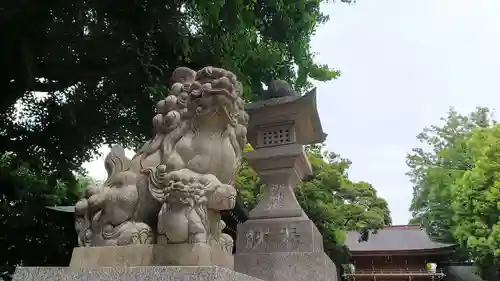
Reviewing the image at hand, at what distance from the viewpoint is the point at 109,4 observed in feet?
19.7

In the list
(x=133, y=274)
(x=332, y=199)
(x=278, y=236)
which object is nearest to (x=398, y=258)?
(x=332, y=199)

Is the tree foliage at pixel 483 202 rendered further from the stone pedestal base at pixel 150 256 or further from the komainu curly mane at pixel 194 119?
the stone pedestal base at pixel 150 256

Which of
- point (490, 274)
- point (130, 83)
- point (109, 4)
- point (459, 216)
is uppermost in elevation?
point (109, 4)

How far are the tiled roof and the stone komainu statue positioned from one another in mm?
20771

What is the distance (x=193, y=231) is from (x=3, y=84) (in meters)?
6.18

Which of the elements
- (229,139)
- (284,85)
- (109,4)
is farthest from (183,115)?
(109,4)

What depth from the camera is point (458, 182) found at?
A: 16.4 m

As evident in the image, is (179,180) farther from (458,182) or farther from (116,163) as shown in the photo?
(458,182)

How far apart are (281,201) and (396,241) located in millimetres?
20218

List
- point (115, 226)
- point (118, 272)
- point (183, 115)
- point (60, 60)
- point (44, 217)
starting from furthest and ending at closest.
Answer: point (44, 217) < point (60, 60) < point (183, 115) < point (115, 226) < point (118, 272)

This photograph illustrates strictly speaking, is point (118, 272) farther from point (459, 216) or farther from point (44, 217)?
point (459, 216)

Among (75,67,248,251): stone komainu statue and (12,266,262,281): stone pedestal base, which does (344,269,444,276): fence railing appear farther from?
(12,266,262,281): stone pedestal base

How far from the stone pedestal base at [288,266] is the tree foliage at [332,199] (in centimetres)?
528

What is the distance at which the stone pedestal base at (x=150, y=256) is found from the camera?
2.43 metres
